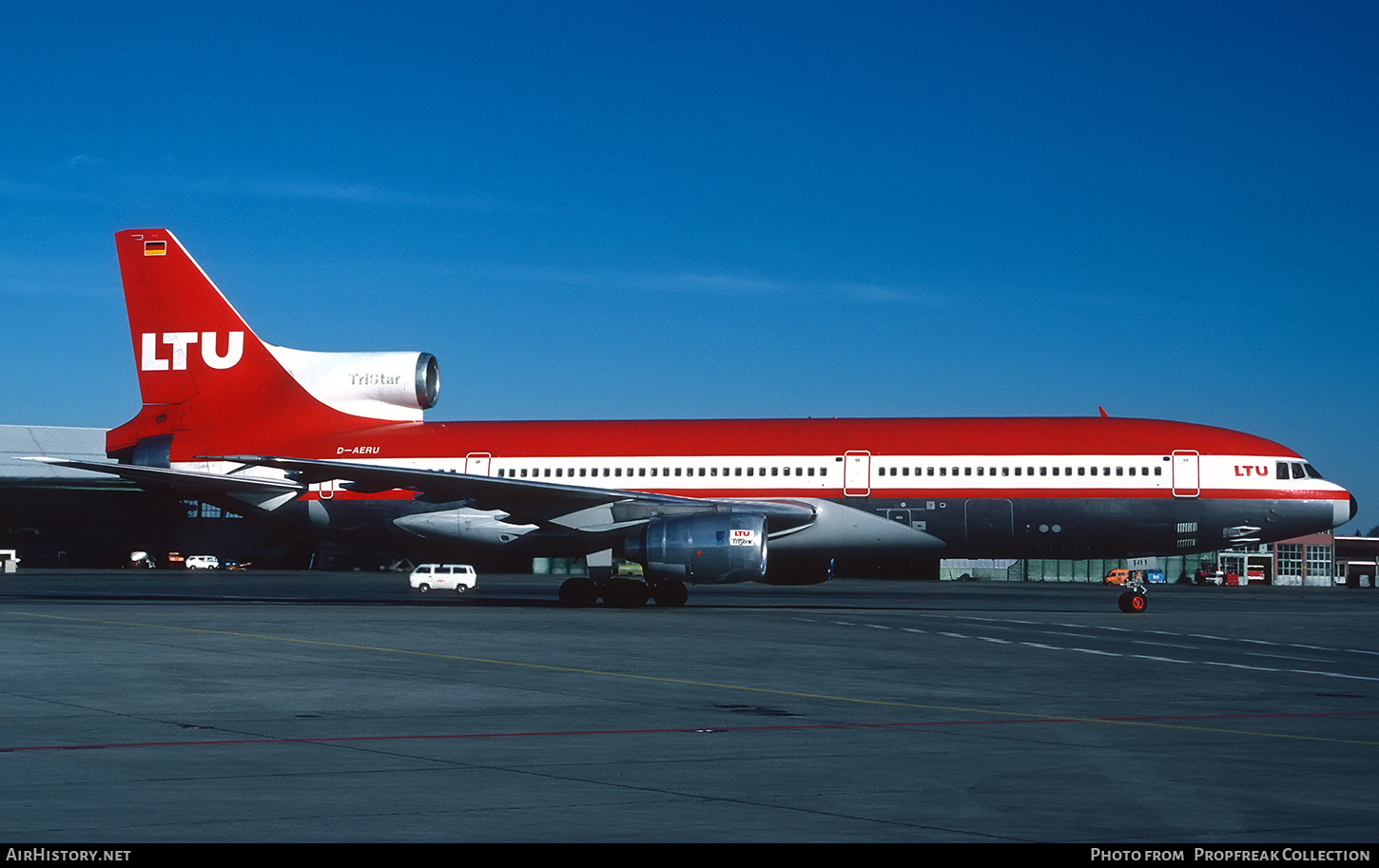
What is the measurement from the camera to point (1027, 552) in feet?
105

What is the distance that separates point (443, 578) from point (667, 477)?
69.3 ft

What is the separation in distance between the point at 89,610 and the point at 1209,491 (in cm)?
2371

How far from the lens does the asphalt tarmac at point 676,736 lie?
7828 millimetres

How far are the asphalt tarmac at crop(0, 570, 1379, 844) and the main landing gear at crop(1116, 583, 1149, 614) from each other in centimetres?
854

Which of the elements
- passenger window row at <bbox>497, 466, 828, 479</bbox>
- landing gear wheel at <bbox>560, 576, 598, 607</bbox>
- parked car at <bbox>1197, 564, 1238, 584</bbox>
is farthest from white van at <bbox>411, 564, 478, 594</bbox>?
parked car at <bbox>1197, 564, 1238, 584</bbox>

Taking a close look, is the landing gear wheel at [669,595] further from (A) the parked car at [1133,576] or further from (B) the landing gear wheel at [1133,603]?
(A) the parked car at [1133,576]

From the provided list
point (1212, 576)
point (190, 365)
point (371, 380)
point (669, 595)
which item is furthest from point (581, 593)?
point (1212, 576)

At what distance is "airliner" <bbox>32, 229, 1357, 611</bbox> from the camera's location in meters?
31.4

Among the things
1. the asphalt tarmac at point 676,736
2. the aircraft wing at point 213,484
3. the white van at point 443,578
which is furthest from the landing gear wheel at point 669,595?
the white van at point 443,578

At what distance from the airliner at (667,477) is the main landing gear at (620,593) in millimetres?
48

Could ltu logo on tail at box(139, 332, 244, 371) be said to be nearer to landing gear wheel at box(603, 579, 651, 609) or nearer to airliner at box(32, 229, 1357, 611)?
airliner at box(32, 229, 1357, 611)

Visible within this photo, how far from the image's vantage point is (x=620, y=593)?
32.8 metres

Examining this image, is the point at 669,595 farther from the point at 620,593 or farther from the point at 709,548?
the point at 709,548

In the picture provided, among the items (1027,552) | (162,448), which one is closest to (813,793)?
(1027,552)
